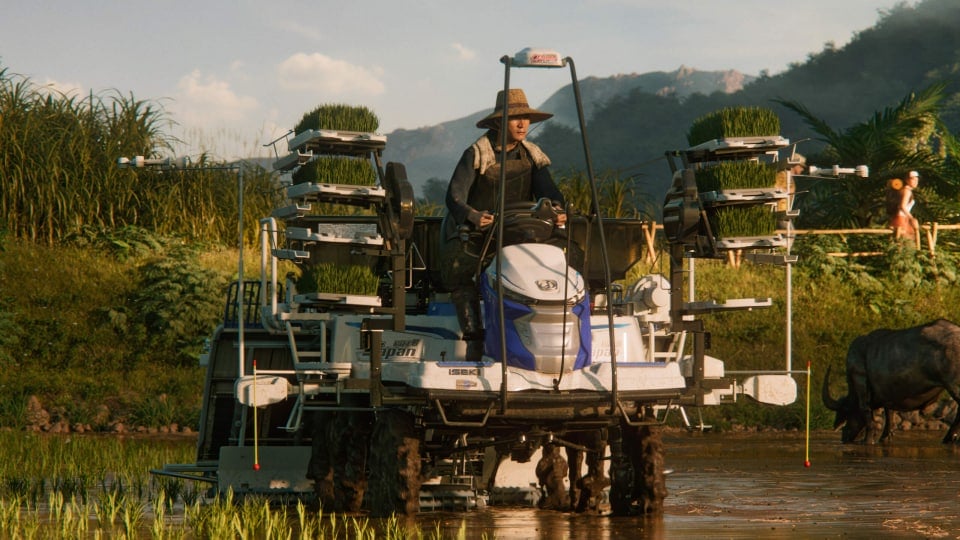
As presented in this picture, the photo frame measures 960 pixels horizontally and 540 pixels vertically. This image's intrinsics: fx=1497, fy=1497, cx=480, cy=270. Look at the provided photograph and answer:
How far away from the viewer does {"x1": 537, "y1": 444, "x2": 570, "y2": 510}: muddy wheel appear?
1050 cm

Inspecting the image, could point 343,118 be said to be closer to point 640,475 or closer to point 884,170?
point 640,475

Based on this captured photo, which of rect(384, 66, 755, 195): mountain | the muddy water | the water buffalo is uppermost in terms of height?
rect(384, 66, 755, 195): mountain

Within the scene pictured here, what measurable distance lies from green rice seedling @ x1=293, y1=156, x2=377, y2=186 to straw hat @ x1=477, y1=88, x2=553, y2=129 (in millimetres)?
1057

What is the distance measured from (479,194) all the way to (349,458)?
80.9 inches

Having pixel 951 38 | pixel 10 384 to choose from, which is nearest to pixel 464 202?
pixel 10 384

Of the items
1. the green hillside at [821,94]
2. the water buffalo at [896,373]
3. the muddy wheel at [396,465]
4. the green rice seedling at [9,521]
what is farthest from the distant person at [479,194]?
the green hillside at [821,94]

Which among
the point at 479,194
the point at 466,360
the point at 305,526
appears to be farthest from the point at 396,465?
the point at 479,194

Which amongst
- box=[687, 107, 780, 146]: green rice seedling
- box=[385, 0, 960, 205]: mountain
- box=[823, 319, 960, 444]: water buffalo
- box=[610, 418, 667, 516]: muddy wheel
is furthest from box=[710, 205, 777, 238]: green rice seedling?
box=[385, 0, 960, 205]: mountain

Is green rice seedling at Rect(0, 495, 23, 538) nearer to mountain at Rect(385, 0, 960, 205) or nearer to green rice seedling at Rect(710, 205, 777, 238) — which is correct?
green rice seedling at Rect(710, 205, 777, 238)

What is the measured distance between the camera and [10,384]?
21.7 metres

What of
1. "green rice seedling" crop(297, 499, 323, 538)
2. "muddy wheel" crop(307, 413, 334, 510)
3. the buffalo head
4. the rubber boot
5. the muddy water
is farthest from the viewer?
the buffalo head

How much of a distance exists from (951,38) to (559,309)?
75.4 m

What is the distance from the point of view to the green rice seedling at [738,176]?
10.4 m

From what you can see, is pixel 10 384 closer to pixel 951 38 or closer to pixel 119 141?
pixel 119 141
